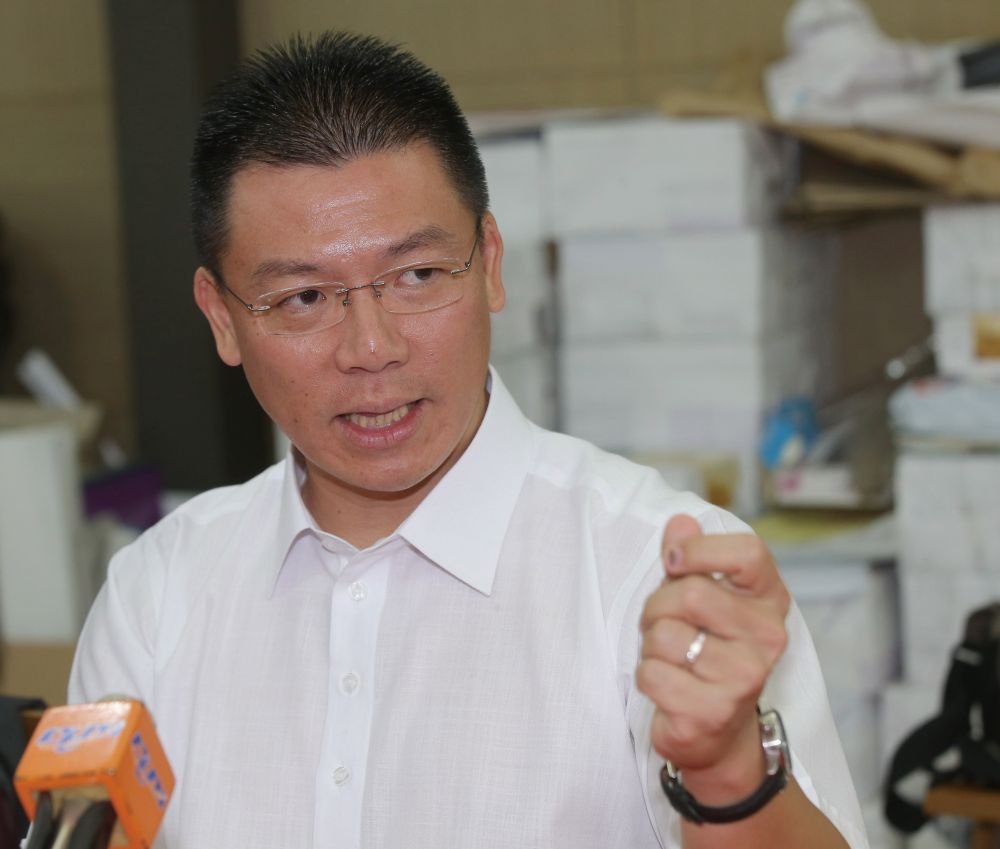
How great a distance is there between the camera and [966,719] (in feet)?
6.88

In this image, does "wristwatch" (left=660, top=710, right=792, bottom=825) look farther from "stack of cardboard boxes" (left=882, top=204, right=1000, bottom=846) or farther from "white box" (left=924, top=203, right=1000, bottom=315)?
"white box" (left=924, top=203, right=1000, bottom=315)

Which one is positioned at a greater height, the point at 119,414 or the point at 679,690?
the point at 679,690

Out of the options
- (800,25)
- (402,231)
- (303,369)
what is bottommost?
(303,369)

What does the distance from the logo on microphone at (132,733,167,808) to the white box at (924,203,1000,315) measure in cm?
205

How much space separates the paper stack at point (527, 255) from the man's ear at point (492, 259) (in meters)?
1.38

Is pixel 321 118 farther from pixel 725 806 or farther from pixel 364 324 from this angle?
pixel 725 806

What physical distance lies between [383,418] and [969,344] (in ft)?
5.64

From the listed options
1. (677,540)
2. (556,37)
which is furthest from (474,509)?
(556,37)

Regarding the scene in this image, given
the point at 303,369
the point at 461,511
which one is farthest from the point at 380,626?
the point at 303,369

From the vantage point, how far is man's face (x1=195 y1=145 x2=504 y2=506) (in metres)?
A: 1.02

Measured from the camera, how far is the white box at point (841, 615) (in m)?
2.42

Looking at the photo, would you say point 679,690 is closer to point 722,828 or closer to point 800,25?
point 722,828

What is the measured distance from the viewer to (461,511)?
3.64 feet

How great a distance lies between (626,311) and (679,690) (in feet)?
A: 6.36
